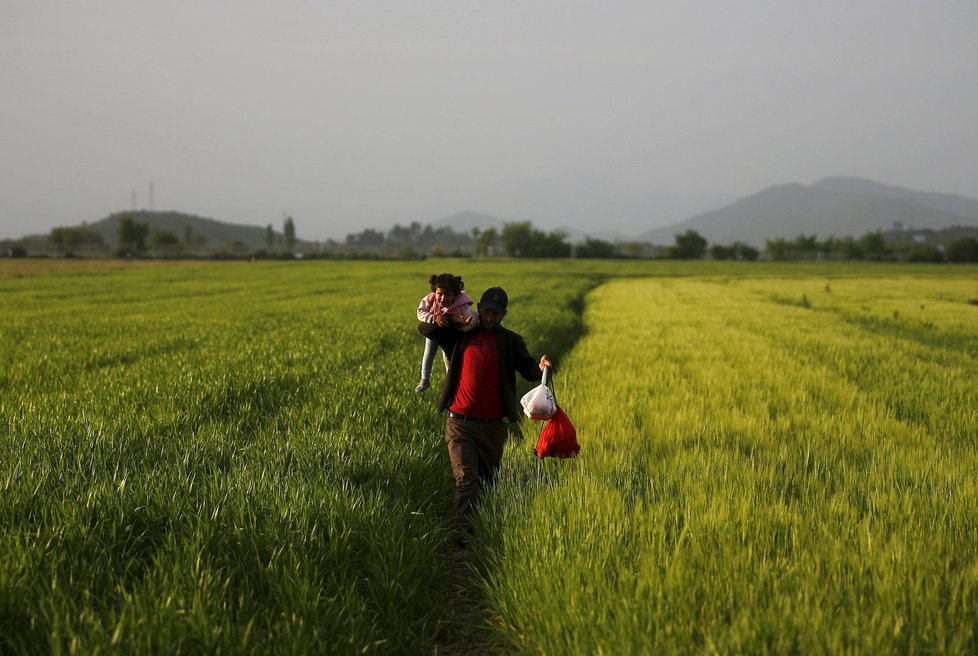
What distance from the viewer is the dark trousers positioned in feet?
14.1

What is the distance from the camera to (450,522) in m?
4.45

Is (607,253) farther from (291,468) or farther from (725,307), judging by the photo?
(291,468)

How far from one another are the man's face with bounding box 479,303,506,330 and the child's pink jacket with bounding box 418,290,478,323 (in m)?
0.07

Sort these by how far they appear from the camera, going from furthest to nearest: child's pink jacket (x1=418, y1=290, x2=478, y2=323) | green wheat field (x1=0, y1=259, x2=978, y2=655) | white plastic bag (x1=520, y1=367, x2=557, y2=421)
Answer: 1. child's pink jacket (x1=418, y1=290, x2=478, y2=323)
2. white plastic bag (x1=520, y1=367, x2=557, y2=421)
3. green wheat field (x1=0, y1=259, x2=978, y2=655)

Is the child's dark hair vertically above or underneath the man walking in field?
above

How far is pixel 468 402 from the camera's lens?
14.3 ft

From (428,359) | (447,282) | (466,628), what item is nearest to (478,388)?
(428,359)

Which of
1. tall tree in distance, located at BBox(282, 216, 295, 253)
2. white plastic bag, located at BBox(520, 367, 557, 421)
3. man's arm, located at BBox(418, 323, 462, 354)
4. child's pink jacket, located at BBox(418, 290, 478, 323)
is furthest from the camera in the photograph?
tall tree in distance, located at BBox(282, 216, 295, 253)

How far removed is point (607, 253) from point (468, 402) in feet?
366

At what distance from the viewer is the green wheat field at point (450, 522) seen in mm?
2432

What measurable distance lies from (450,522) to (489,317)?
1.61m

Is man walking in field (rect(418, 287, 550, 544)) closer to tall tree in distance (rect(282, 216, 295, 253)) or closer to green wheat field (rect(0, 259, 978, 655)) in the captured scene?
green wheat field (rect(0, 259, 978, 655))

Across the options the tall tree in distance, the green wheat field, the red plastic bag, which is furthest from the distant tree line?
the red plastic bag

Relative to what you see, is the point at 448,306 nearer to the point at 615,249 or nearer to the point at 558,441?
the point at 558,441
